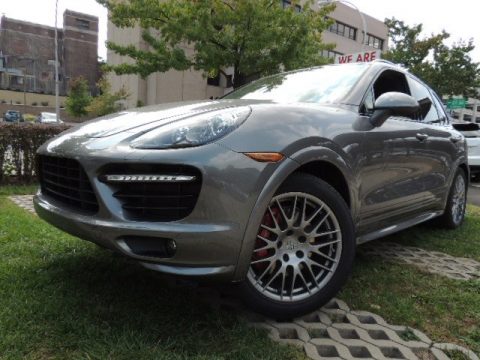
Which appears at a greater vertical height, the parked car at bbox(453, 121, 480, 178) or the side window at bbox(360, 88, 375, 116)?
the side window at bbox(360, 88, 375, 116)

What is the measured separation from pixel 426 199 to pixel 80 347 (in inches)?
117

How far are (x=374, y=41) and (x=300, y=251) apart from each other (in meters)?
45.2

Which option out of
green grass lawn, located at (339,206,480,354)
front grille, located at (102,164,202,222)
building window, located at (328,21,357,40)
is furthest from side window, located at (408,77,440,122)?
building window, located at (328,21,357,40)

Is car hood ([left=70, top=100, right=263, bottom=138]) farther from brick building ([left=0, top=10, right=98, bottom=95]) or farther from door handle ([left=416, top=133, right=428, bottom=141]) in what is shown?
→ brick building ([left=0, top=10, right=98, bottom=95])

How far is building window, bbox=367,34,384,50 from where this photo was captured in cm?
4288

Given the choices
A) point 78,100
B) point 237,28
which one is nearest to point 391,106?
point 237,28

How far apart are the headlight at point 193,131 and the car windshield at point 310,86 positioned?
0.79 metres

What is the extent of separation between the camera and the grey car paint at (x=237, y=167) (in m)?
2.11

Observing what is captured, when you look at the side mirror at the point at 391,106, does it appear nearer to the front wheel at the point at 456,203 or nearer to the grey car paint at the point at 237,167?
the grey car paint at the point at 237,167

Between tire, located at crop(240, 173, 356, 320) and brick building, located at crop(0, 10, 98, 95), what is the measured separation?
70111 mm

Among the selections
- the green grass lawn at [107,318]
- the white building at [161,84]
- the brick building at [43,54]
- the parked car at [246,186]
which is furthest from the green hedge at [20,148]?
the brick building at [43,54]

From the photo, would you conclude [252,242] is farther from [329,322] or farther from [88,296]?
[88,296]

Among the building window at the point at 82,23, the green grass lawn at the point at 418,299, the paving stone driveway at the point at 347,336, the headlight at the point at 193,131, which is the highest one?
the building window at the point at 82,23

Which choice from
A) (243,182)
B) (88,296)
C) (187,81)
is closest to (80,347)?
(88,296)
